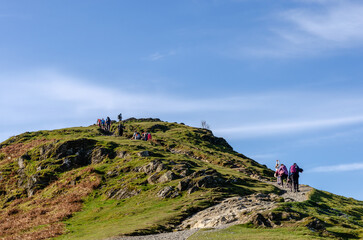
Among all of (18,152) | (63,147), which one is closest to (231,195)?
(63,147)

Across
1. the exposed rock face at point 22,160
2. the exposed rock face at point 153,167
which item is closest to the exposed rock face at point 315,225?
the exposed rock face at point 153,167

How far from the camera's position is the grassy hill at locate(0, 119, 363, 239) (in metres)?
38.7

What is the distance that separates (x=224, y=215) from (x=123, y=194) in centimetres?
2162

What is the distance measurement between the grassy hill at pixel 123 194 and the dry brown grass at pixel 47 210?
0.15 meters

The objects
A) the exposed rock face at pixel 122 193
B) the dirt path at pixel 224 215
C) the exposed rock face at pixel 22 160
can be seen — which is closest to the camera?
the dirt path at pixel 224 215

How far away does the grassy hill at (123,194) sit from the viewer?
38688 mm

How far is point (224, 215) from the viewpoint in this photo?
40.4 metres

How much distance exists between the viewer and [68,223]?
159 feet

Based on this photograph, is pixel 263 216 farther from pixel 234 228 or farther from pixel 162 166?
pixel 162 166

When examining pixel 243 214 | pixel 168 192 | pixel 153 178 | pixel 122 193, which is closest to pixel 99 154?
pixel 153 178

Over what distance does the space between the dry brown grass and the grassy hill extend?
0.15m

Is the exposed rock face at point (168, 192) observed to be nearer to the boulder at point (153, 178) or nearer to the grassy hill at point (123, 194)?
the grassy hill at point (123, 194)

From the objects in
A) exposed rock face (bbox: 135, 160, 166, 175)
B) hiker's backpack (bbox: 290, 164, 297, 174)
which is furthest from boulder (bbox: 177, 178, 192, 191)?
hiker's backpack (bbox: 290, 164, 297, 174)

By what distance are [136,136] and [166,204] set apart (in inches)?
2077
